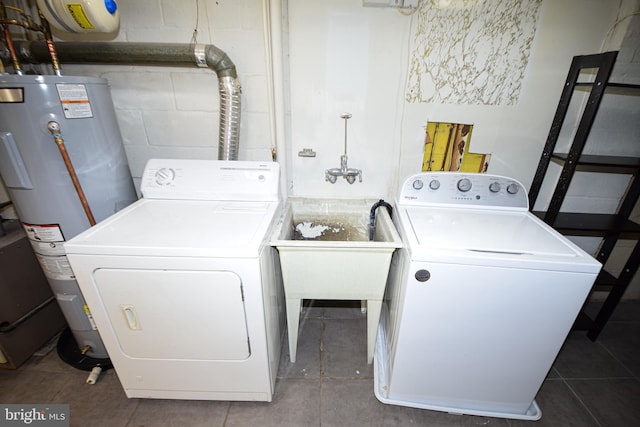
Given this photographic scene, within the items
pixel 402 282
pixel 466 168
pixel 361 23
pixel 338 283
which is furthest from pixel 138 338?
pixel 466 168

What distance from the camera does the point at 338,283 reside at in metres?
1.37

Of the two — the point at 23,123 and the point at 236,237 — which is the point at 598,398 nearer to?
the point at 236,237

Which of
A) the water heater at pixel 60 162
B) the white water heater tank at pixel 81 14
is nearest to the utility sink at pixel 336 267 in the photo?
the water heater at pixel 60 162

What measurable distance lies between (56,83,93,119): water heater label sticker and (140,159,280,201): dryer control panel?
373 millimetres

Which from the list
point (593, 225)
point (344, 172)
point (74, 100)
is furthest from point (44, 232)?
point (593, 225)

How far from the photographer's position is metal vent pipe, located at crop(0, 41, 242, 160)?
1424mm

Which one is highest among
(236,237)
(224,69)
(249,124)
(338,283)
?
(224,69)

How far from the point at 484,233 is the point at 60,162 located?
6.33ft

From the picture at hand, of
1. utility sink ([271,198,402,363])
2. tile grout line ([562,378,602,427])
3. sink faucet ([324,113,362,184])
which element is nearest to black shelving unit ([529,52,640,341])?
tile grout line ([562,378,602,427])

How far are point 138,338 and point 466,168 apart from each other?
6.54 ft

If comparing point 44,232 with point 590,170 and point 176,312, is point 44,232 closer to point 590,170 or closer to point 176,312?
point 176,312

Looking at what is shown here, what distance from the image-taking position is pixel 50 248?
4.51ft

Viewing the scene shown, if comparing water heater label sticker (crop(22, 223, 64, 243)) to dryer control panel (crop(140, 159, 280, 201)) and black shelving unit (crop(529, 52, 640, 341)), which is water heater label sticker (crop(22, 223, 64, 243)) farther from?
black shelving unit (crop(529, 52, 640, 341))

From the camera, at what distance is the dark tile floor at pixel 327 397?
134 centimetres
